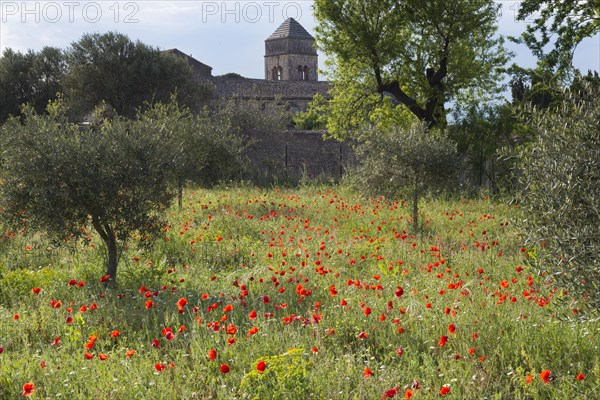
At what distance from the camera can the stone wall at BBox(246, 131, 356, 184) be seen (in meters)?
25.4

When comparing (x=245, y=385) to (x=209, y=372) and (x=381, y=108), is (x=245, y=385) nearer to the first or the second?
(x=209, y=372)

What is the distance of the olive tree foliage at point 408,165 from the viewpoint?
12.5m

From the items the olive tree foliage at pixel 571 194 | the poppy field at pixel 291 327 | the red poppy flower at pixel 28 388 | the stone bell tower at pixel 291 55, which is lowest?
the poppy field at pixel 291 327

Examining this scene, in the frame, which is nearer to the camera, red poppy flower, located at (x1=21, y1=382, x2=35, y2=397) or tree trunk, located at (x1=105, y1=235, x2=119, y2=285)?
red poppy flower, located at (x1=21, y1=382, x2=35, y2=397)

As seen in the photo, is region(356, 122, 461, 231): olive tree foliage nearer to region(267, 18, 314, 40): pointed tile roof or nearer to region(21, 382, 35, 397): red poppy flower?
region(21, 382, 35, 397): red poppy flower

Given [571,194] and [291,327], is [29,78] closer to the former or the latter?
[291,327]

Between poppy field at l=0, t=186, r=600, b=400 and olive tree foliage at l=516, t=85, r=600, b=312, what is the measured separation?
30 centimetres

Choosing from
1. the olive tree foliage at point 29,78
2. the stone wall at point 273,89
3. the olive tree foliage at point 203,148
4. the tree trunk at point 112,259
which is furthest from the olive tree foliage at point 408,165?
the stone wall at point 273,89

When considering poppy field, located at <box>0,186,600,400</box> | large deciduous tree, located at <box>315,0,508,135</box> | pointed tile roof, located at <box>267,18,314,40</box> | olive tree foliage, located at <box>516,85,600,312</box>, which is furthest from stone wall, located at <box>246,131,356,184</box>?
pointed tile roof, located at <box>267,18,314,40</box>

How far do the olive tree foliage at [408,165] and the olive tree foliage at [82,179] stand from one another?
5608mm

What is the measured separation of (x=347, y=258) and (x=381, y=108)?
15212mm

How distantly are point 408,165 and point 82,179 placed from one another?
6.92 meters

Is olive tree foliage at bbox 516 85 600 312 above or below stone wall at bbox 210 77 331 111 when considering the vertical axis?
below

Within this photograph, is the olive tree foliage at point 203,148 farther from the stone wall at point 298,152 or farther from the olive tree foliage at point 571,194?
the olive tree foliage at point 571,194
